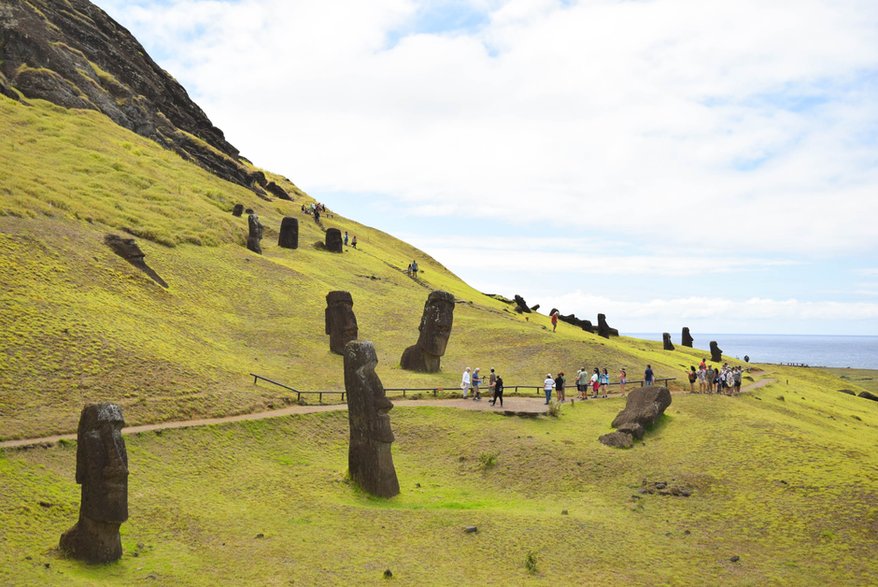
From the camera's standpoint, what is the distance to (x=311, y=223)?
104875mm

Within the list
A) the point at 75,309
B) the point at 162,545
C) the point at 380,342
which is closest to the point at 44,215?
the point at 75,309

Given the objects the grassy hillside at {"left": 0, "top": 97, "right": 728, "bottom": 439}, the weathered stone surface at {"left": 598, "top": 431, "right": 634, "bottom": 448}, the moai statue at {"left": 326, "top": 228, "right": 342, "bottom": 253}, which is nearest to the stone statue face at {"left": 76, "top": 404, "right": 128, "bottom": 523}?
the grassy hillside at {"left": 0, "top": 97, "right": 728, "bottom": 439}

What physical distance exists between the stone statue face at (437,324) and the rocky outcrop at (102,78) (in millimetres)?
68950

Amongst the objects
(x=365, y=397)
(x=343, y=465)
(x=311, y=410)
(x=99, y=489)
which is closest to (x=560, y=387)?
(x=311, y=410)

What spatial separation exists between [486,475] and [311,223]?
79.7 metres

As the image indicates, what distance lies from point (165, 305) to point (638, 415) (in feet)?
97.4

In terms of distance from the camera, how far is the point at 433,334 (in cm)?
4541

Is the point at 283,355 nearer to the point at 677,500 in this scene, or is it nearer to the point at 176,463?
the point at 176,463

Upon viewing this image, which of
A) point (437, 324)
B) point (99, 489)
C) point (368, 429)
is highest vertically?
point (437, 324)

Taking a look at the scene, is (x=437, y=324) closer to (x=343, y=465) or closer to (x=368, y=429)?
(x=343, y=465)

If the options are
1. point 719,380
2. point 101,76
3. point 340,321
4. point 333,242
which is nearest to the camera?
point 719,380

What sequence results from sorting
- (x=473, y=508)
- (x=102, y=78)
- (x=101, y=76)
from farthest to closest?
(x=101, y=76)
(x=102, y=78)
(x=473, y=508)

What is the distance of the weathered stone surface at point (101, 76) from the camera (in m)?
95.8

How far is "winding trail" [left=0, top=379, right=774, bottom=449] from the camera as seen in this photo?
2543cm
